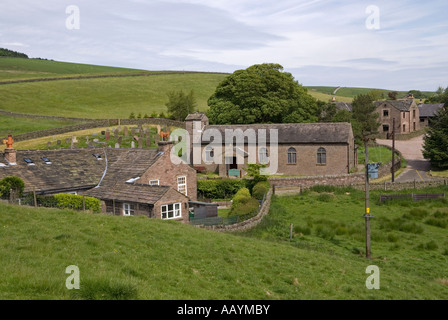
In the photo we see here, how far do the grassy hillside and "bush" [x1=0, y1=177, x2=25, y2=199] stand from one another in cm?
840

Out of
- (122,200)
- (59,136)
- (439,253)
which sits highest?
(59,136)

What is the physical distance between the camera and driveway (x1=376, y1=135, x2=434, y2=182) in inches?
1916

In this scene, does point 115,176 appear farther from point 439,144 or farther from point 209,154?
point 439,144

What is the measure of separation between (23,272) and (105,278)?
2202mm

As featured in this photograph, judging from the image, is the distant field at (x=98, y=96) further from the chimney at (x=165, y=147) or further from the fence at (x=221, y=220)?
the fence at (x=221, y=220)

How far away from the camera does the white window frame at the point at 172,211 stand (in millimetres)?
27641

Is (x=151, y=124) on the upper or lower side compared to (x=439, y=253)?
upper

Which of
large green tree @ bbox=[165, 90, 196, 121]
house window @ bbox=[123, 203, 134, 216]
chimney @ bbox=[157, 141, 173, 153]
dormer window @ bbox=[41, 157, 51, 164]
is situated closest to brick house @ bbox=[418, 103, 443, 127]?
large green tree @ bbox=[165, 90, 196, 121]

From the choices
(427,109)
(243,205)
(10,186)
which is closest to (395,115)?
(427,109)

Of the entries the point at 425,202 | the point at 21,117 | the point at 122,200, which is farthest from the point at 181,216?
the point at 21,117

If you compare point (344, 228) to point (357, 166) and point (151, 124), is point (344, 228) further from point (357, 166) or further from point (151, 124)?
point (151, 124)

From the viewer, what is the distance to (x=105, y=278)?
442 inches

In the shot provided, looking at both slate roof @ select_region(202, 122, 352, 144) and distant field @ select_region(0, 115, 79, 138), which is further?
distant field @ select_region(0, 115, 79, 138)

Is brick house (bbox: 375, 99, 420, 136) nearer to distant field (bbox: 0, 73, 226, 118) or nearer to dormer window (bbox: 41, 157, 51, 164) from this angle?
distant field (bbox: 0, 73, 226, 118)
